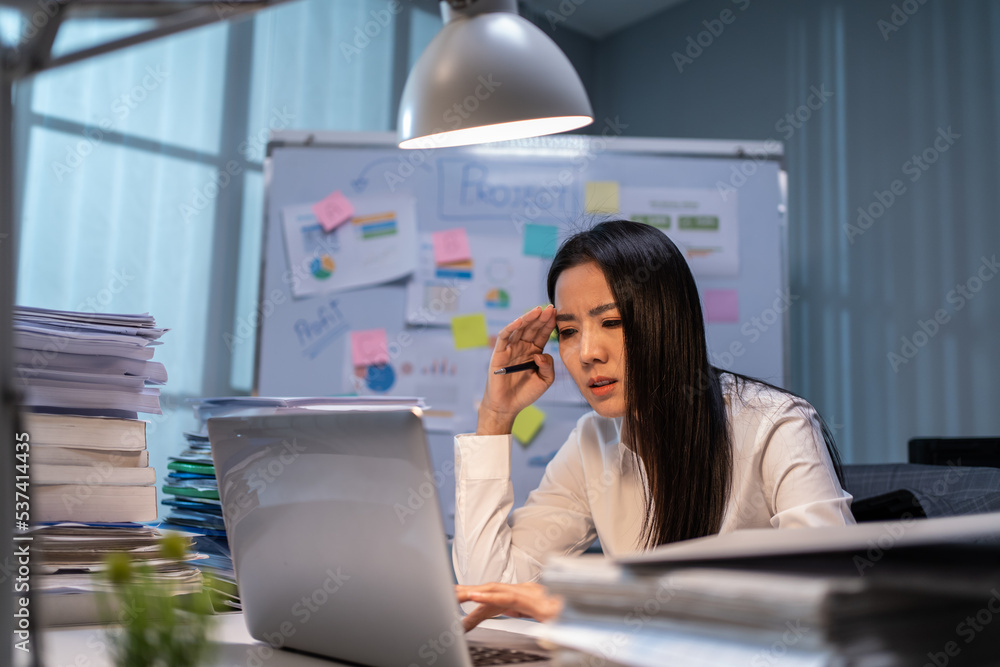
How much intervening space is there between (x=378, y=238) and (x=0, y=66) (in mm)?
2265

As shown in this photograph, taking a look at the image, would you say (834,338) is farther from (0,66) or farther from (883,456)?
(0,66)

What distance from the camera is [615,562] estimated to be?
457 mm

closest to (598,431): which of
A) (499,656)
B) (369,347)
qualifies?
(499,656)

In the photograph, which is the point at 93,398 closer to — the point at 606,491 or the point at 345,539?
the point at 345,539

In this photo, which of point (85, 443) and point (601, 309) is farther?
point (601, 309)

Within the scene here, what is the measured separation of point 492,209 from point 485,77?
161 centimetres

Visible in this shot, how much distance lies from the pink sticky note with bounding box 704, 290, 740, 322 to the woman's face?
151cm

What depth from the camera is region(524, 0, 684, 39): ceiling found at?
151 inches

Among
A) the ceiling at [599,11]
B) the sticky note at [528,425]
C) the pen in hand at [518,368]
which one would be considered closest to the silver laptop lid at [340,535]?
the pen in hand at [518,368]

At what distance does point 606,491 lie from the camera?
4.54 ft

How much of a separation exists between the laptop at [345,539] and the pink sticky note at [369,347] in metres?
1.89

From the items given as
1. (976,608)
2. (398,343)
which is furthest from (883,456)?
(976,608)

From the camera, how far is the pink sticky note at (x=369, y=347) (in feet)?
8.84

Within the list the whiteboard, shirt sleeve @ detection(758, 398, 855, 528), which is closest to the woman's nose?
shirt sleeve @ detection(758, 398, 855, 528)
